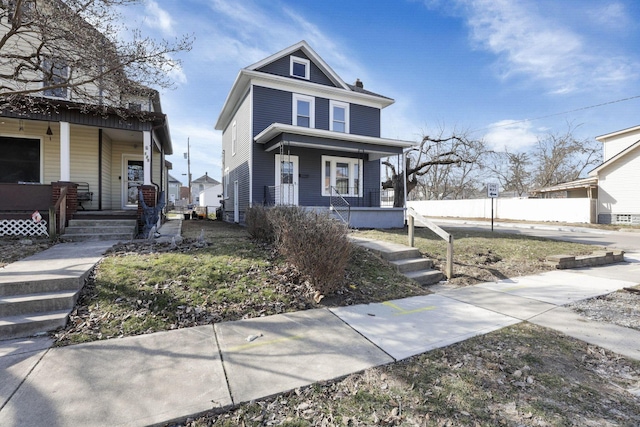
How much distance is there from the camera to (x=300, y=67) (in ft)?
48.0

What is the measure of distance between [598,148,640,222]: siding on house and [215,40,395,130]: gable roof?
17.5m

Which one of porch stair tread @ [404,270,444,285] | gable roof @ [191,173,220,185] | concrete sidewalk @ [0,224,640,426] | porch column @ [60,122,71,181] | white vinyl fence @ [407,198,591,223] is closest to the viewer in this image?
concrete sidewalk @ [0,224,640,426]

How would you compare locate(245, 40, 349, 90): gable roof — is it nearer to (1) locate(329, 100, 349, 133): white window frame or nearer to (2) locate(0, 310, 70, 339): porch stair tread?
(1) locate(329, 100, 349, 133): white window frame

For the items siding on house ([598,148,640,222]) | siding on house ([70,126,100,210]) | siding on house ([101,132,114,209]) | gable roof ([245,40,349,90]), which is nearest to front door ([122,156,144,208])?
siding on house ([101,132,114,209])

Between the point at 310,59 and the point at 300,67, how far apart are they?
24.1 inches

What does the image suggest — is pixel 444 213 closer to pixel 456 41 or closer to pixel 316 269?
pixel 456 41

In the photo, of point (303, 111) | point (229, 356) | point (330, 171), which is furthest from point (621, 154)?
point (229, 356)

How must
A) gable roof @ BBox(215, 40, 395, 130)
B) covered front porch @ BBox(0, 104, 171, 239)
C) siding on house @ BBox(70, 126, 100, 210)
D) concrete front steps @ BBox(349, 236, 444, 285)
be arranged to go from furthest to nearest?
gable roof @ BBox(215, 40, 395, 130), siding on house @ BBox(70, 126, 100, 210), covered front porch @ BBox(0, 104, 171, 239), concrete front steps @ BBox(349, 236, 444, 285)

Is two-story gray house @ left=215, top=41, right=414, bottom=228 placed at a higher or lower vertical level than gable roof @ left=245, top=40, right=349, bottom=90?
lower

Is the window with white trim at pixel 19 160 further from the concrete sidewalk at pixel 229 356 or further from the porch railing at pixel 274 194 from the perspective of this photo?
the concrete sidewalk at pixel 229 356

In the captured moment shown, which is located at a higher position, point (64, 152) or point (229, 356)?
point (64, 152)

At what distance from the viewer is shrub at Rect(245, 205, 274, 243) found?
6.92 m

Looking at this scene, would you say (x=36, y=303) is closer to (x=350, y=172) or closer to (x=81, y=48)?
(x=81, y=48)

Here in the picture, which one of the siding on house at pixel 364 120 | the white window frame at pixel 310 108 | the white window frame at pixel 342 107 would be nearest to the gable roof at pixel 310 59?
the white window frame at pixel 342 107
